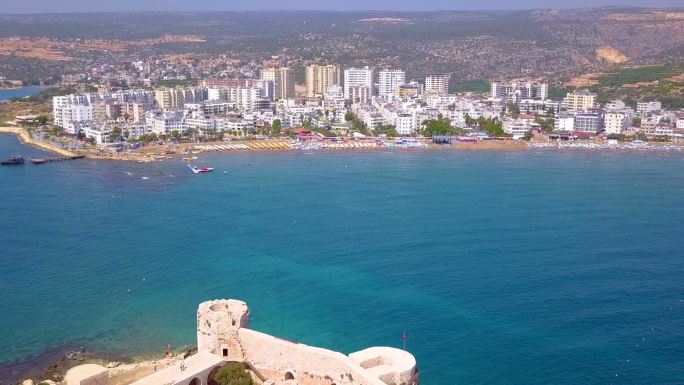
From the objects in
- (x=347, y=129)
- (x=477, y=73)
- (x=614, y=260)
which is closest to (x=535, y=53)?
(x=477, y=73)

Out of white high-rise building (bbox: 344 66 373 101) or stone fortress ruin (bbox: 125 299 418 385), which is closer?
stone fortress ruin (bbox: 125 299 418 385)

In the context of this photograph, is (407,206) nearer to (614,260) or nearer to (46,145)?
(614,260)

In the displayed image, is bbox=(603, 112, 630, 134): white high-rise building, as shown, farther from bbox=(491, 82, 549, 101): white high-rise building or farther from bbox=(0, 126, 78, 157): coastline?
bbox=(0, 126, 78, 157): coastline

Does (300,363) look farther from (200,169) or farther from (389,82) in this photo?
(389,82)

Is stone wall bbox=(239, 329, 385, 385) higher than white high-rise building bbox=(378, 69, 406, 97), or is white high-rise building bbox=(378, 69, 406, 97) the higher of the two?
white high-rise building bbox=(378, 69, 406, 97)

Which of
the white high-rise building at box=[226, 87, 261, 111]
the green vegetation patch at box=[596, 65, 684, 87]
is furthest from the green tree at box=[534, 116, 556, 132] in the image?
the white high-rise building at box=[226, 87, 261, 111]

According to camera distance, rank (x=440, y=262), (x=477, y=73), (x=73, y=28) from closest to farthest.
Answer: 1. (x=440, y=262)
2. (x=477, y=73)
3. (x=73, y=28)
